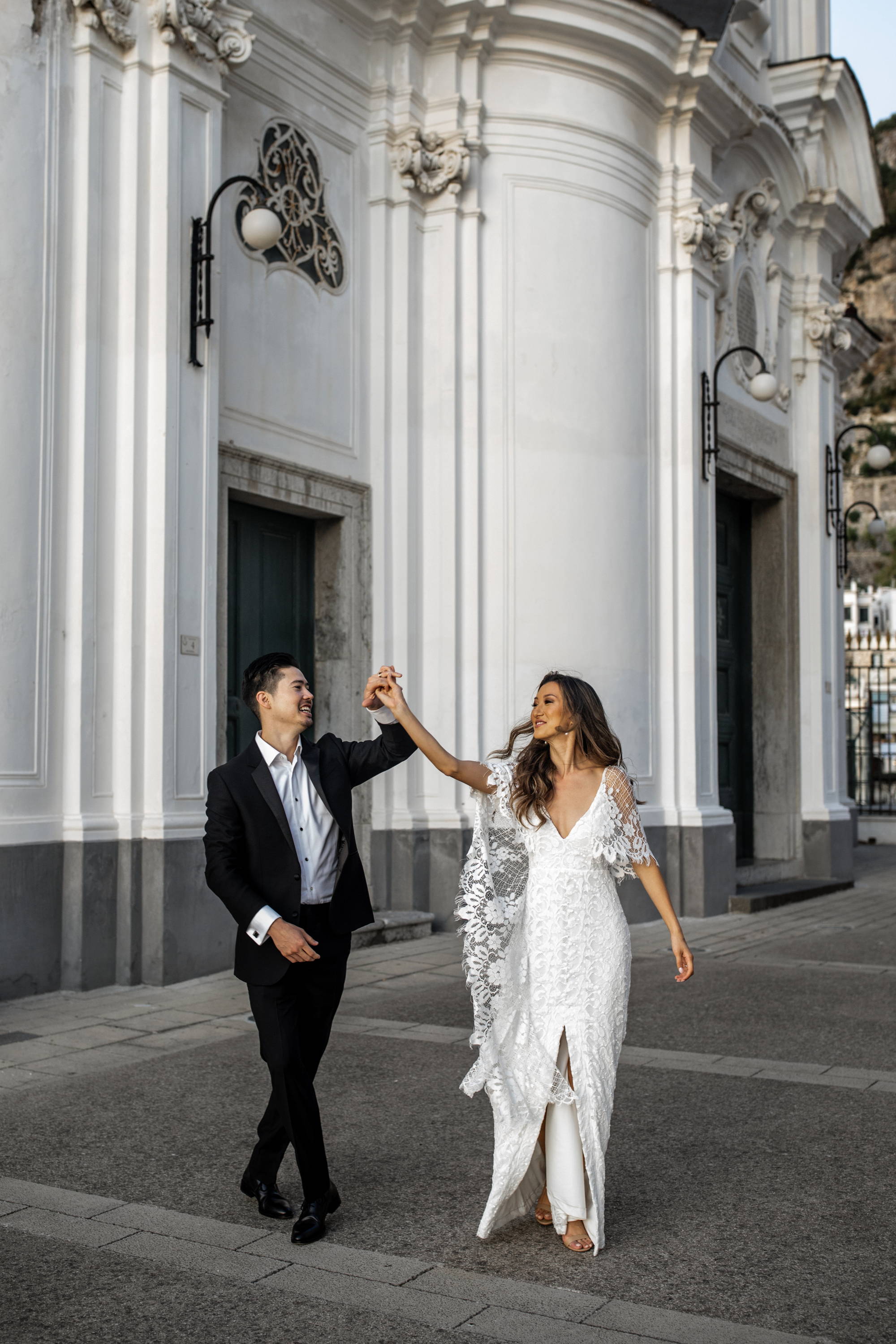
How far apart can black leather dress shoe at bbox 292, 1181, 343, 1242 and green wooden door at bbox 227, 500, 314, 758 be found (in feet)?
18.4

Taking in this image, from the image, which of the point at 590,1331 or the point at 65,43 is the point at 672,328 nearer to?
the point at 65,43

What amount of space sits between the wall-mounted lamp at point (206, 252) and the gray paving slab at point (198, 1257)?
5907 millimetres

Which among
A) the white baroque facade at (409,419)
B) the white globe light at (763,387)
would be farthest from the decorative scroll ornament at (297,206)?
the white globe light at (763,387)

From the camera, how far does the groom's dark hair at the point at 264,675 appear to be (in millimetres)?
4352

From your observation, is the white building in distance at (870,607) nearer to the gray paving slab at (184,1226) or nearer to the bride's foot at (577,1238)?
the bride's foot at (577,1238)

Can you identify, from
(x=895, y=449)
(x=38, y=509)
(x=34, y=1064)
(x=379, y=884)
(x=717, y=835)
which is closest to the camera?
(x=34, y=1064)

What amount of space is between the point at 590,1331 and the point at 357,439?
8.34m

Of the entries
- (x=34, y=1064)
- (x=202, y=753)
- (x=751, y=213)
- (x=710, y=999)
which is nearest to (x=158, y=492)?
(x=202, y=753)

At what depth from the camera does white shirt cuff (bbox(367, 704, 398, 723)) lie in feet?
14.4

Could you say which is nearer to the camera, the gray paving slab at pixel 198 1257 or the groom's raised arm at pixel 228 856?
the gray paving slab at pixel 198 1257

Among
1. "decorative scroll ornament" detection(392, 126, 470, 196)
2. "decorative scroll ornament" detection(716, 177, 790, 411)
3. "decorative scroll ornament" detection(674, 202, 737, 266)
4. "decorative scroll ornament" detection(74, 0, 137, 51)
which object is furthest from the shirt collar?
"decorative scroll ornament" detection(716, 177, 790, 411)

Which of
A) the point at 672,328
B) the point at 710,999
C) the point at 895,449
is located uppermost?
the point at 895,449

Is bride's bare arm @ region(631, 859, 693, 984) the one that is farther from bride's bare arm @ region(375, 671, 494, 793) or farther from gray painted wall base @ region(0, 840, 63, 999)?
gray painted wall base @ region(0, 840, 63, 999)

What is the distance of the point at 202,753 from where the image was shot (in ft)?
28.4
